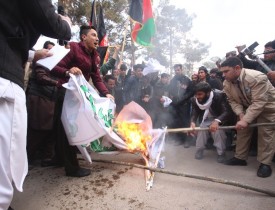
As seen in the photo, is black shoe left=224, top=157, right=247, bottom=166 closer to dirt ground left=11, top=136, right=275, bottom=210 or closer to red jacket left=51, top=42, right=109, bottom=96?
dirt ground left=11, top=136, right=275, bottom=210

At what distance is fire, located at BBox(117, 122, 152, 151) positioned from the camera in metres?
3.77

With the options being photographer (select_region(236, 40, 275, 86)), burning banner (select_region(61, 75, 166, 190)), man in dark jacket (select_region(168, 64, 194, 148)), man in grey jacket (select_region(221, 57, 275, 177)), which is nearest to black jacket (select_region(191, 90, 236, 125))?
man in grey jacket (select_region(221, 57, 275, 177))

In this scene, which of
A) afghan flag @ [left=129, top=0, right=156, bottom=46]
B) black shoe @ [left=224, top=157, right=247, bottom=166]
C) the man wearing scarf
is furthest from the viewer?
afghan flag @ [left=129, top=0, right=156, bottom=46]

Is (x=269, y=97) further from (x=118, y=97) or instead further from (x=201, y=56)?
(x=201, y=56)

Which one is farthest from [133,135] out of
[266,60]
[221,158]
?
[266,60]

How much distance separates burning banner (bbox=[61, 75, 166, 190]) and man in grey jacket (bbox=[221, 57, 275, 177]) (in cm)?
131

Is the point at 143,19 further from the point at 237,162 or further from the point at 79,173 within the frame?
the point at 79,173

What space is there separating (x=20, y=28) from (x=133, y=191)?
2179 mm

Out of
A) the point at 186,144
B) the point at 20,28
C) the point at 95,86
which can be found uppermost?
the point at 20,28

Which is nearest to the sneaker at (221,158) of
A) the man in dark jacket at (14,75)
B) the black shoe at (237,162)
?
the black shoe at (237,162)

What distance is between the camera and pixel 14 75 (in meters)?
1.66

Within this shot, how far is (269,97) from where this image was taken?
146 inches

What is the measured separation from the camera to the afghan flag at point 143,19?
6520mm

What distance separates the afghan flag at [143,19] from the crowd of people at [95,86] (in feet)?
2.78
